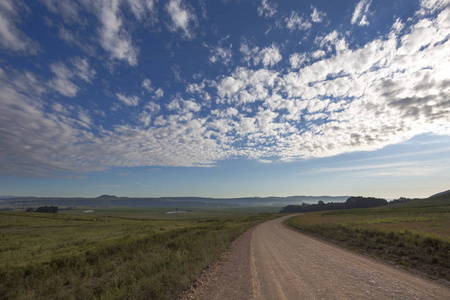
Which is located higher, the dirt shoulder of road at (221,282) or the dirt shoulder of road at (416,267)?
the dirt shoulder of road at (416,267)

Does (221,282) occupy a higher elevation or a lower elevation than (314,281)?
lower

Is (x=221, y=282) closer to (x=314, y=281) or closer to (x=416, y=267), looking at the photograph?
(x=314, y=281)

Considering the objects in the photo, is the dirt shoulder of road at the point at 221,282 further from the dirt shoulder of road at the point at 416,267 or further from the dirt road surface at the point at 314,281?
the dirt shoulder of road at the point at 416,267

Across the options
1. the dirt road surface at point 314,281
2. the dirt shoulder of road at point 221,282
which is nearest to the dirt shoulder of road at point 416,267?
the dirt road surface at point 314,281

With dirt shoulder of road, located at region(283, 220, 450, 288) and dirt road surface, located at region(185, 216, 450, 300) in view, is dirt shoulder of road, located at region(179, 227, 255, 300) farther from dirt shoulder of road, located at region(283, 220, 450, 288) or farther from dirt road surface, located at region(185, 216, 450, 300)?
dirt shoulder of road, located at region(283, 220, 450, 288)

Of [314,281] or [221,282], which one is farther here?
[221,282]

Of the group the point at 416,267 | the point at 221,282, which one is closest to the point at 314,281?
the point at 221,282

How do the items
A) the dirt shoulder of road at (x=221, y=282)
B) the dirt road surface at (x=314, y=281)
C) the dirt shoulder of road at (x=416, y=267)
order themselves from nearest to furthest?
1. the dirt road surface at (x=314, y=281)
2. the dirt shoulder of road at (x=221, y=282)
3. the dirt shoulder of road at (x=416, y=267)

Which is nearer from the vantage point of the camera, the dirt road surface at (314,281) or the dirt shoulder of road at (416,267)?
the dirt road surface at (314,281)

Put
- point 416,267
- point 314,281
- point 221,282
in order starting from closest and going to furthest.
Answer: point 314,281, point 221,282, point 416,267

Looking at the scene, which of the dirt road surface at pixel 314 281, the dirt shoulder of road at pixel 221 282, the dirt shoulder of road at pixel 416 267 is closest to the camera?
the dirt road surface at pixel 314 281

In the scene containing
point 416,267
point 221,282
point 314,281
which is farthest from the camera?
point 416,267

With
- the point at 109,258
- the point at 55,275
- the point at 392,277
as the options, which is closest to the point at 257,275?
the point at 392,277

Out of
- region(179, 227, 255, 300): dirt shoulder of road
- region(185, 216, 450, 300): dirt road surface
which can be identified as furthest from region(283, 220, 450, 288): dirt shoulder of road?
region(179, 227, 255, 300): dirt shoulder of road
